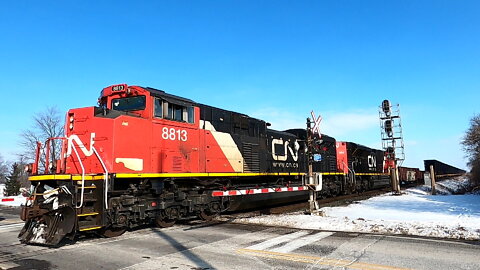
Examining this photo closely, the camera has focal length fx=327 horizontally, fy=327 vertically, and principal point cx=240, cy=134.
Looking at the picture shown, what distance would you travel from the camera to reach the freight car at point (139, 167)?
701cm

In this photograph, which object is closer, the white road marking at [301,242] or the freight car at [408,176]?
the white road marking at [301,242]

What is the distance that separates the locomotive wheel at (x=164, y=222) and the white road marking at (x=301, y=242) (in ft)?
12.5

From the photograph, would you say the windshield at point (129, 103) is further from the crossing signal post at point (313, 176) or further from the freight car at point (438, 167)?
the freight car at point (438, 167)

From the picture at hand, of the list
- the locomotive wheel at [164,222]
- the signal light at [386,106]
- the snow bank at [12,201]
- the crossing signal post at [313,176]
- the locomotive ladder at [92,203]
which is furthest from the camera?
the signal light at [386,106]

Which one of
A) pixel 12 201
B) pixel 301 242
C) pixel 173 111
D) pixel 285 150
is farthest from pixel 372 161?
pixel 12 201

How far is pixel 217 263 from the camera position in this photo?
207 inches

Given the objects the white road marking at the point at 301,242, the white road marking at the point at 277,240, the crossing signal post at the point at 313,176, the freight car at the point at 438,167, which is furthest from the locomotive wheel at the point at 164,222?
the freight car at the point at 438,167

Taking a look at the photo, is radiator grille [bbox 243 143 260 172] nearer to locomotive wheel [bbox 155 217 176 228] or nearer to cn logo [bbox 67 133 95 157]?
locomotive wheel [bbox 155 217 176 228]

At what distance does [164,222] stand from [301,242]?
13.4 ft

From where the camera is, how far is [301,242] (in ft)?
22.2

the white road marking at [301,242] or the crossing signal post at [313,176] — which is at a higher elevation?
the crossing signal post at [313,176]

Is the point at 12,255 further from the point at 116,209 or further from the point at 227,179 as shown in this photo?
the point at 227,179

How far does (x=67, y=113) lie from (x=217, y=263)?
5.63 metres

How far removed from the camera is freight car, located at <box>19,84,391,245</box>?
7008mm
